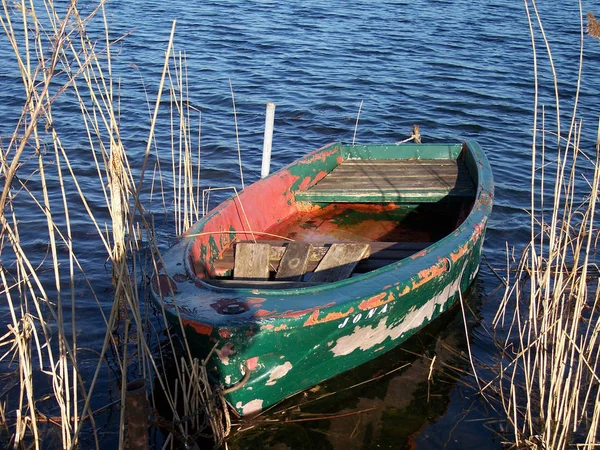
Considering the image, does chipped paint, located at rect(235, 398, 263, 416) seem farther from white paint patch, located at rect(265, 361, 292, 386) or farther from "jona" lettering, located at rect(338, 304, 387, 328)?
"jona" lettering, located at rect(338, 304, 387, 328)

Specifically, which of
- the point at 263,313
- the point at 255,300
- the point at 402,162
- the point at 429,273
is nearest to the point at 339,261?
the point at 429,273

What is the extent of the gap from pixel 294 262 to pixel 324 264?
203 millimetres

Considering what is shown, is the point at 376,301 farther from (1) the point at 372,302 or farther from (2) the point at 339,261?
(2) the point at 339,261

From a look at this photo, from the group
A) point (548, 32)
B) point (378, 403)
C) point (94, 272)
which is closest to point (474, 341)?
point (378, 403)

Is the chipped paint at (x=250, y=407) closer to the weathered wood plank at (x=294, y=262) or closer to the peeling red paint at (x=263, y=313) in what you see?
the peeling red paint at (x=263, y=313)

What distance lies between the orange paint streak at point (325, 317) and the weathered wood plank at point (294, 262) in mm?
932

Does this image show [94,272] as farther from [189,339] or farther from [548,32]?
[548,32]

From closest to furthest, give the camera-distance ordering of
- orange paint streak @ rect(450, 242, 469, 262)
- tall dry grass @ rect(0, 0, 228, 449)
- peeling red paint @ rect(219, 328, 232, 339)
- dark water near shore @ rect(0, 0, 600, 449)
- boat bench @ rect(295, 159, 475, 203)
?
tall dry grass @ rect(0, 0, 228, 449) < peeling red paint @ rect(219, 328, 232, 339) < dark water near shore @ rect(0, 0, 600, 449) < orange paint streak @ rect(450, 242, 469, 262) < boat bench @ rect(295, 159, 475, 203)

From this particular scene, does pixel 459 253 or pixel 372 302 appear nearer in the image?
pixel 372 302

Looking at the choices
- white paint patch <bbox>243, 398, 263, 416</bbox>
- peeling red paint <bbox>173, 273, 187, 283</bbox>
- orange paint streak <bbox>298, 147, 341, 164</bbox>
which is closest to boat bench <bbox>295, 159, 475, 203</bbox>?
orange paint streak <bbox>298, 147, 341, 164</bbox>

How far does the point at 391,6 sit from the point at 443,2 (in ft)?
4.02

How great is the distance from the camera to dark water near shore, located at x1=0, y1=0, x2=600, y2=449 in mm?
4594

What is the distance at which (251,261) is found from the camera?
4.98 m

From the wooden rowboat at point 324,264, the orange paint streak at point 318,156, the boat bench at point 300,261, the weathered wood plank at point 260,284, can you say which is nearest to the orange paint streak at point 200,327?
the wooden rowboat at point 324,264
